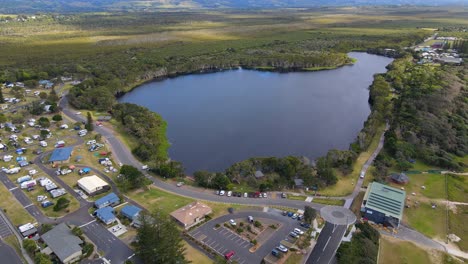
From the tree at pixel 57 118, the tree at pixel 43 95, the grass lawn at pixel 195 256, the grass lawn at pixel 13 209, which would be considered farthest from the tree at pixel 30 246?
the tree at pixel 43 95

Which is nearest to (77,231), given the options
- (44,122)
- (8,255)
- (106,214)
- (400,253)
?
(106,214)

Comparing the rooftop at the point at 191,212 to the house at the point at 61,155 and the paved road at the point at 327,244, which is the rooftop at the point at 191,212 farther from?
the house at the point at 61,155

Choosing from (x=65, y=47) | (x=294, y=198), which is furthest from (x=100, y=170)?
(x=65, y=47)

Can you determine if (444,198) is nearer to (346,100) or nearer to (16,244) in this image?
(346,100)

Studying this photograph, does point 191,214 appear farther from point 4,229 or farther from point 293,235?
point 4,229

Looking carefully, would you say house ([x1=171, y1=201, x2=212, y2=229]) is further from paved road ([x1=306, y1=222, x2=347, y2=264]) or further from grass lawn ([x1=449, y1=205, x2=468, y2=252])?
grass lawn ([x1=449, y1=205, x2=468, y2=252])

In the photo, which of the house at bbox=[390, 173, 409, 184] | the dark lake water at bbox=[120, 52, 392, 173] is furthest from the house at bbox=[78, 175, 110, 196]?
the house at bbox=[390, 173, 409, 184]

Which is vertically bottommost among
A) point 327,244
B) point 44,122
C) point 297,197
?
point 327,244
